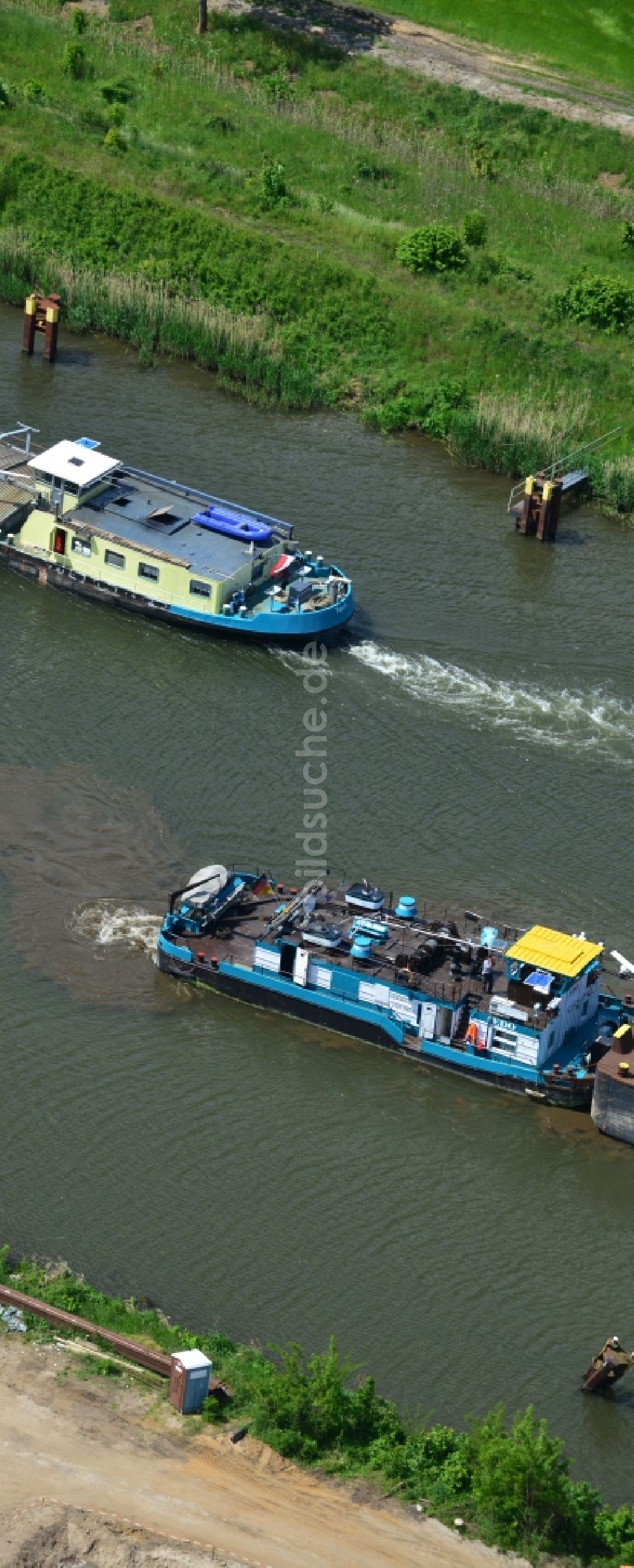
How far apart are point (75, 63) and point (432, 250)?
986 inches

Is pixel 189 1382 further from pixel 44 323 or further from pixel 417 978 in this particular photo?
pixel 44 323

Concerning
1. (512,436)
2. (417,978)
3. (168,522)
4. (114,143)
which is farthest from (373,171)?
(417,978)

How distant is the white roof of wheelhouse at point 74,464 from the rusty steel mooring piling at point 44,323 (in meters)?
14.4

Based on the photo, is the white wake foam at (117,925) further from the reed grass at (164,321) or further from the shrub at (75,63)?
the shrub at (75,63)

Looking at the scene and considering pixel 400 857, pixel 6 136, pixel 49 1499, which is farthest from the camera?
pixel 6 136

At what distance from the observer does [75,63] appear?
11231 cm

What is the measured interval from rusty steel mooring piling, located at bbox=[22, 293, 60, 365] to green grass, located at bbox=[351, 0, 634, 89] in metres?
39.4

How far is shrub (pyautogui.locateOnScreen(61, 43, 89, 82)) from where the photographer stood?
112 meters

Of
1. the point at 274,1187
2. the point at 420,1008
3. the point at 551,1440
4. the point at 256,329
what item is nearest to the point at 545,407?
the point at 256,329

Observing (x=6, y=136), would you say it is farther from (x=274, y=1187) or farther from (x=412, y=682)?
(x=274, y=1187)

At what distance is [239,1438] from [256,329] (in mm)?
58411

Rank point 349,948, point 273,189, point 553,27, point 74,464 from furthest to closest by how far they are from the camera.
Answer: point 553,27
point 273,189
point 74,464
point 349,948

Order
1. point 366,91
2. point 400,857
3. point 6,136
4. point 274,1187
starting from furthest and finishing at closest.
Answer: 1. point 366,91
2. point 6,136
3. point 400,857
4. point 274,1187

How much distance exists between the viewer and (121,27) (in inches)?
4643
